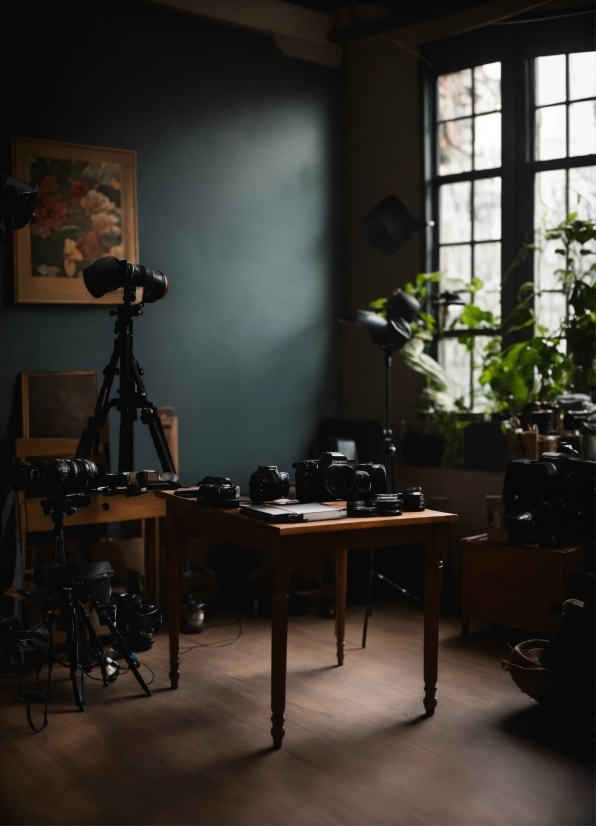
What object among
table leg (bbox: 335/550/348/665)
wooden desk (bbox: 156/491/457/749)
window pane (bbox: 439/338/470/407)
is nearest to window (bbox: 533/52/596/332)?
window pane (bbox: 439/338/470/407)

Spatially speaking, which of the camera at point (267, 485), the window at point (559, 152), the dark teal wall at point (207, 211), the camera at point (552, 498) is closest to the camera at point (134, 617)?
the camera at point (267, 485)

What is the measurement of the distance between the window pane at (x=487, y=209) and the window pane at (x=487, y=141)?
11cm

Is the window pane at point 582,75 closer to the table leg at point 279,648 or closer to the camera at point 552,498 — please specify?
the camera at point 552,498

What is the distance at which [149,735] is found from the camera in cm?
336

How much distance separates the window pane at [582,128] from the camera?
5164 millimetres

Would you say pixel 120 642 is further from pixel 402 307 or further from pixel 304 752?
pixel 402 307

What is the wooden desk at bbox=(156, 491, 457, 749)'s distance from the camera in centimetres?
316

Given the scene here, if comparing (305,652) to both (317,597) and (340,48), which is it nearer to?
(317,597)

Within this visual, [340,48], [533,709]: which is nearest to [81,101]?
[340,48]

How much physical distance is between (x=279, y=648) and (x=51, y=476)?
1.24 meters

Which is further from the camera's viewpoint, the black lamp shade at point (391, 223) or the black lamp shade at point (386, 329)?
the black lamp shade at point (391, 223)

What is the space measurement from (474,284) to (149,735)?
3347 mm

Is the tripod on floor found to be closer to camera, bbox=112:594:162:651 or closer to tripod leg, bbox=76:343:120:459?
camera, bbox=112:594:162:651

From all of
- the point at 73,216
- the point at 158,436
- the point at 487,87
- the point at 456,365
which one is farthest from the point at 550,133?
the point at 158,436
